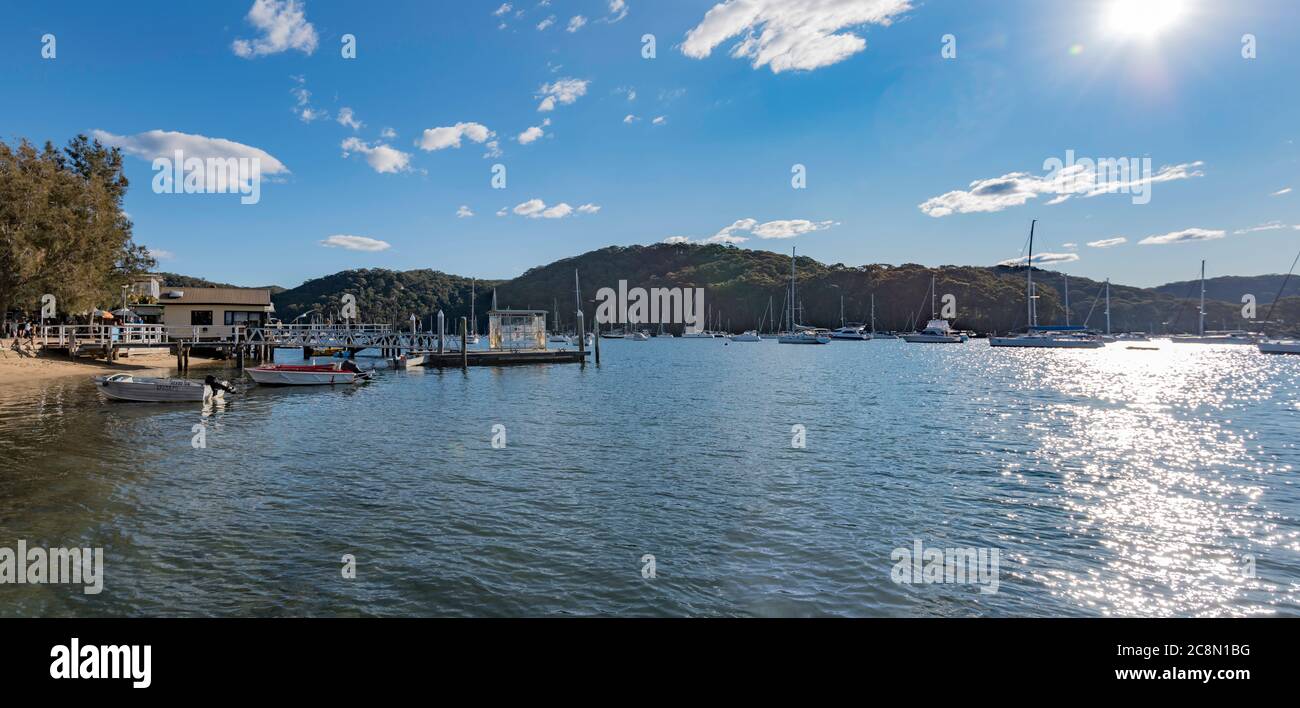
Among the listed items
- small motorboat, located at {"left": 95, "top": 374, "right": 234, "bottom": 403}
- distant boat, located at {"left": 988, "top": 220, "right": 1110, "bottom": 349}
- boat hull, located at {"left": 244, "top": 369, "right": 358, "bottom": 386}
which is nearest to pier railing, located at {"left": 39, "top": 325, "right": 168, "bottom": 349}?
boat hull, located at {"left": 244, "top": 369, "right": 358, "bottom": 386}

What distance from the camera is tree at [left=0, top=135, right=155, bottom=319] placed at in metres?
39.0

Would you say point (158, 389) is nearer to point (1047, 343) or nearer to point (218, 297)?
point (218, 297)

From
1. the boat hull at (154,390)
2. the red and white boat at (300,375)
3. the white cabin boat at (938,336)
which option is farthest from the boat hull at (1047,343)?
the boat hull at (154,390)

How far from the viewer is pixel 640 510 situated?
47.0ft

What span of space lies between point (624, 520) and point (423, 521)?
14.4 ft

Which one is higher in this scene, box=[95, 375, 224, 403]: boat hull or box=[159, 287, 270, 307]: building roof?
box=[159, 287, 270, 307]: building roof

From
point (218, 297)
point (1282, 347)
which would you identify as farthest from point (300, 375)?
point (1282, 347)

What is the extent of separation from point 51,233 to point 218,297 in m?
21.5

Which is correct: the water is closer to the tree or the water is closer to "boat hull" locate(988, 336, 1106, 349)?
the tree

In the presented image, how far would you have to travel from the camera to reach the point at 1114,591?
402 inches

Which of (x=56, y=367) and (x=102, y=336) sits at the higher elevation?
(x=102, y=336)

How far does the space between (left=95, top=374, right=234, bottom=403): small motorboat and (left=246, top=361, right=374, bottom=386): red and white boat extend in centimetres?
823
